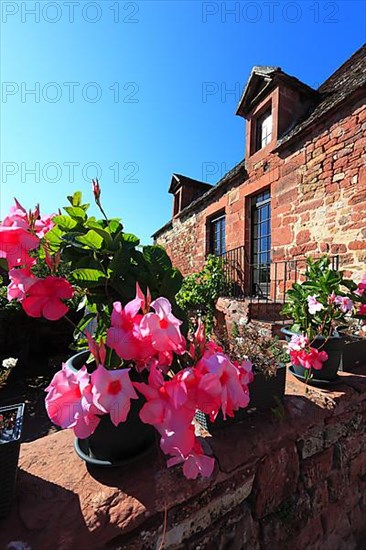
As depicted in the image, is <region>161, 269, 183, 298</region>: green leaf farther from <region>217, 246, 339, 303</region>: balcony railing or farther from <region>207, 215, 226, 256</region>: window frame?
<region>207, 215, 226, 256</region>: window frame

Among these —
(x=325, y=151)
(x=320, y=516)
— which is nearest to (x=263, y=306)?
Result: (x=325, y=151)

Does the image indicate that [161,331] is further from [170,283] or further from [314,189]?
[314,189]

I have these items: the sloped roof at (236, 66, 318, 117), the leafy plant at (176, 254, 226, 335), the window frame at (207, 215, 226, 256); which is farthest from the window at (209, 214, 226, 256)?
the sloped roof at (236, 66, 318, 117)

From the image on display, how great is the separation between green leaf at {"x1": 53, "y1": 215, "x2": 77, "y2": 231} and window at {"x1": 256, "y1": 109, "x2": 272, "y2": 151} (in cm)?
584

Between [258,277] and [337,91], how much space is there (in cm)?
364

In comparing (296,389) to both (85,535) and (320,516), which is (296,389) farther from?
(85,535)

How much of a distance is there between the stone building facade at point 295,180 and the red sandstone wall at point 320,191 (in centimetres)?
1

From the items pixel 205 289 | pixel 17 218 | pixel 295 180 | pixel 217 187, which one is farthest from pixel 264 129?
pixel 17 218

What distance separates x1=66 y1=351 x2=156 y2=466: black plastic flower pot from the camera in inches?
32.8

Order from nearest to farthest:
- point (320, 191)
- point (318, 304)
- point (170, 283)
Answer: point (170, 283), point (318, 304), point (320, 191)

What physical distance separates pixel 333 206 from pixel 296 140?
151cm

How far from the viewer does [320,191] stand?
14.1ft

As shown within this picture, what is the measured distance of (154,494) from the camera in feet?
2.60

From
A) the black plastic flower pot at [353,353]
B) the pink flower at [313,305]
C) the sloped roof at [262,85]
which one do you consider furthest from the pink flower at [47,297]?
the sloped roof at [262,85]
